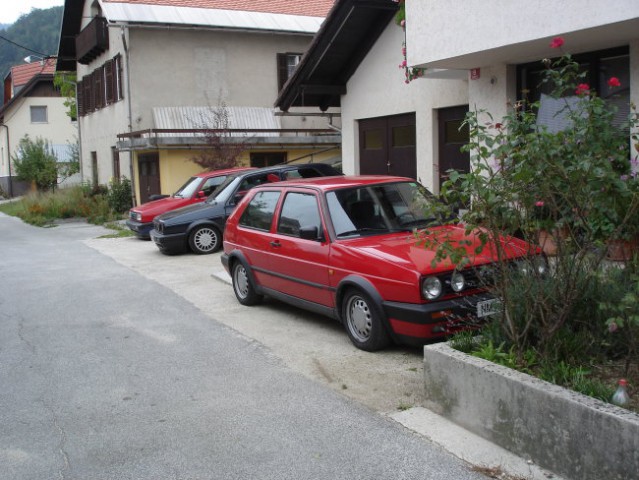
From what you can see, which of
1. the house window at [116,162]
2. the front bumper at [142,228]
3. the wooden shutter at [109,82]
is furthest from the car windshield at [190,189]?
the house window at [116,162]

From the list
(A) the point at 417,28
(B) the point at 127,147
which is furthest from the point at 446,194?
(B) the point at 127,147

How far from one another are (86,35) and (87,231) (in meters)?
11.1

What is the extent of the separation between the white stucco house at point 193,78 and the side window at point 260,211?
13.9 metres

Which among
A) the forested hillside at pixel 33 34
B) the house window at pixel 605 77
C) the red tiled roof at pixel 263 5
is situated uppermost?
the forested hillside at pixel 33 34

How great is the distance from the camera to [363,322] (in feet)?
22.2

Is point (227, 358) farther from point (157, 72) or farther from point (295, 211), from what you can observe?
point (157, 72)

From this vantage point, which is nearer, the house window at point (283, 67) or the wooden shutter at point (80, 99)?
the house window at point (283, 67)

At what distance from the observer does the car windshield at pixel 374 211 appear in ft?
24.5

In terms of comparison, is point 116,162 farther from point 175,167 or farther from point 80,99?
point 80,99

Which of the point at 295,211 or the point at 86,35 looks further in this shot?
the point at 86,35

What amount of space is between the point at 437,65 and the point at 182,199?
7573mm

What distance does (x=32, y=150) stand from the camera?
3644 centimetres

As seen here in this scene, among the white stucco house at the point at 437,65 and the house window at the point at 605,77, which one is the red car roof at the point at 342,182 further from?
the house window at the point at 605,77

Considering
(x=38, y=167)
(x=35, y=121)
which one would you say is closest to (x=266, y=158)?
(x=38, y=167)
